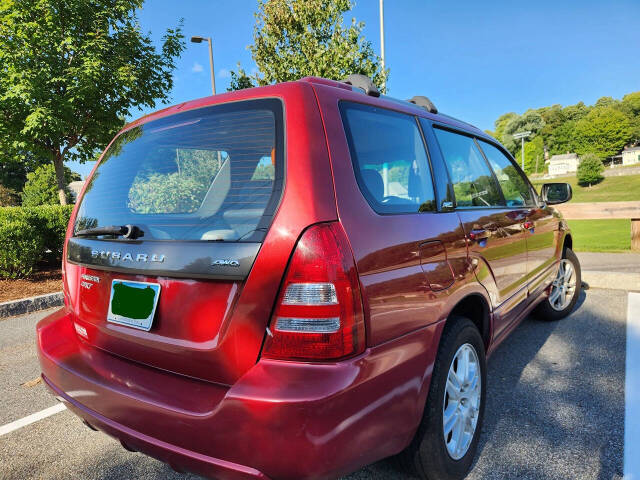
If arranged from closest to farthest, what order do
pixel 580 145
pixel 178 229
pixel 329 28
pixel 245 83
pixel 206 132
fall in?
pixel 178 229 → pixel 206 132 → pixel 329 28 → pixel 245 83 → pixel 580 145

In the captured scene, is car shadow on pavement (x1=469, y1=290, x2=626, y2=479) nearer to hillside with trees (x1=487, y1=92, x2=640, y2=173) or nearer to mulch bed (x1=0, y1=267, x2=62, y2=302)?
mulch bed (x1=0, y1=267, x2=62, y2=302)

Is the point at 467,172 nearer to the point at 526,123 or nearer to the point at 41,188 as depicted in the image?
the point at 41,188

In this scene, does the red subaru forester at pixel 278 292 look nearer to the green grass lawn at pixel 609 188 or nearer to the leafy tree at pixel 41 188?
the leafy tree at pixel 41 188

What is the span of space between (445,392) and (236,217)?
1189mm

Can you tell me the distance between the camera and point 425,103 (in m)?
2.40

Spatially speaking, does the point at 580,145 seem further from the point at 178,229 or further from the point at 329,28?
the point at 178,229

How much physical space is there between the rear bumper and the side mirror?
9.58 ft

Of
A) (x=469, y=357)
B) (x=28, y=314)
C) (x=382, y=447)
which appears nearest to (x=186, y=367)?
(x=382, y=447)

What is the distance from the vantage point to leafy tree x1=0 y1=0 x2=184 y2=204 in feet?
24.2

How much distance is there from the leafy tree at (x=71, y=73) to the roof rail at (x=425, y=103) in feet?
25.3

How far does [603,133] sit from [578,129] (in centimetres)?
480

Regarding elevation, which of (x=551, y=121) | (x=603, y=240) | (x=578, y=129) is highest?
(x=551, y=121)

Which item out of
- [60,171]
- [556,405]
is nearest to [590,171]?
[60,171]

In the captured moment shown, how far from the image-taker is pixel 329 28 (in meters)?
9.70
